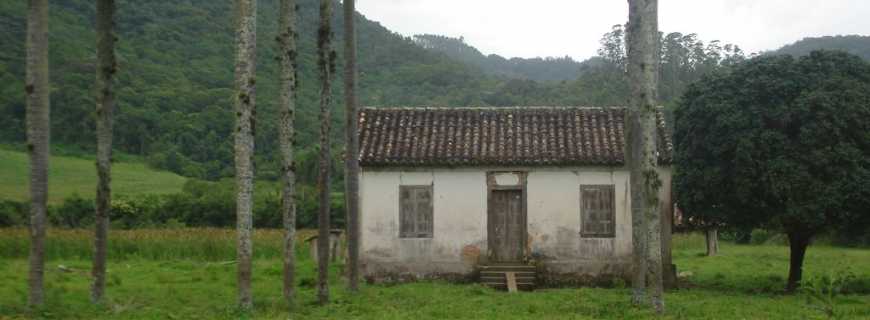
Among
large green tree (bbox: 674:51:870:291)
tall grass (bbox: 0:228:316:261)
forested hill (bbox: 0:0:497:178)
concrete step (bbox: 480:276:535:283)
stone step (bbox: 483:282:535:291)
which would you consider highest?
forested hill (bbox: 0:0:497:178)

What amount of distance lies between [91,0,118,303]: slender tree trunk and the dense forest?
2932 centimetres

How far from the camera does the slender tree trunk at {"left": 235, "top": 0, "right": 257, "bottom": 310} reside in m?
14.5

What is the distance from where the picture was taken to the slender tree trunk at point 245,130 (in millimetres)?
14516

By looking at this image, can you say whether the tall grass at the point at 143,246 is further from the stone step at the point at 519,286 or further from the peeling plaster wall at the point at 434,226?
the stone step at the point at 519,286

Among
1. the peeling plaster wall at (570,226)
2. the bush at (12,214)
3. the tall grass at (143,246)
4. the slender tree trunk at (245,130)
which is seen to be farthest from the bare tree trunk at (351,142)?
the bush at (12,214)

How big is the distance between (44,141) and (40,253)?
5.48 ft

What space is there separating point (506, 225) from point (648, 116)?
24.0 ft

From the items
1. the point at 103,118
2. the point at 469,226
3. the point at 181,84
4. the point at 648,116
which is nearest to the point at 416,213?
the point at 469,226

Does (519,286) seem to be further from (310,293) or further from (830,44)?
(830,44)

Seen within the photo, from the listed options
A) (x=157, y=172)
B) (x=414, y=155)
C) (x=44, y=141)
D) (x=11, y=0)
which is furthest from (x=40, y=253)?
(x=11, y=0)

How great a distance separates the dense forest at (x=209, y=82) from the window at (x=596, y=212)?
78.6 feet

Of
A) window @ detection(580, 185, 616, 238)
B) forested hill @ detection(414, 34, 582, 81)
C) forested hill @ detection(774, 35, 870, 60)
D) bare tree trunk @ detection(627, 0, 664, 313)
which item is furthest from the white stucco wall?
forested hill @ detection(414, 34, 582, 81)

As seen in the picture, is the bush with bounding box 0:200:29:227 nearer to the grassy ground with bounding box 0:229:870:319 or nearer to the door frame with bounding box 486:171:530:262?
the grassy ground with bounding box 0:229:870:319

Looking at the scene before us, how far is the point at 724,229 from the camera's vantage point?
20422 millimetres
